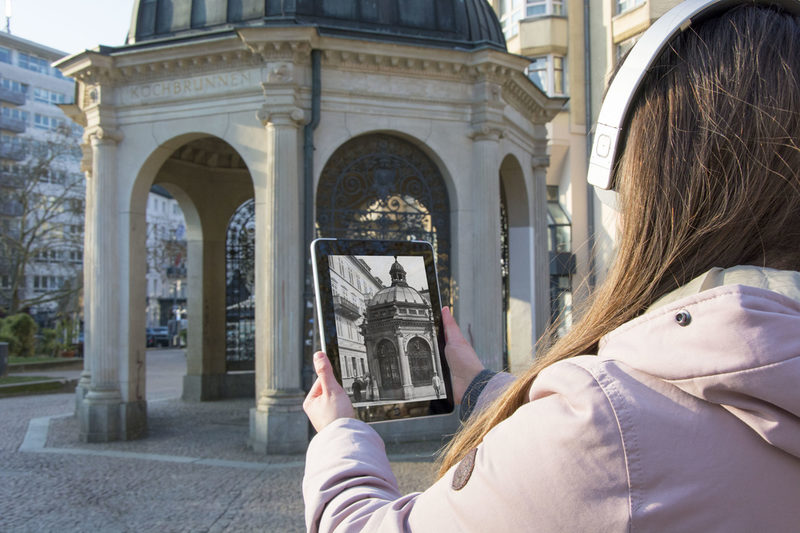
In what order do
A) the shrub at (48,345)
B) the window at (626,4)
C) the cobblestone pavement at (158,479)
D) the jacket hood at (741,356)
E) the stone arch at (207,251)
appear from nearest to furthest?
the jacket hood at (741,356) → the cobblestone pavement at (158,479) → the stone arch at (207,251) → the window at (626,4) → the shrub at (48,345)

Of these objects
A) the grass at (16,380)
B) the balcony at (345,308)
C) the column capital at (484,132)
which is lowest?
the grass at (16,380)

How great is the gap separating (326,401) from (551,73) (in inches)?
1058

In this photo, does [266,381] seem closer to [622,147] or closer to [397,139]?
[397,139]

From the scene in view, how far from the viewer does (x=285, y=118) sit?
32.3 feet

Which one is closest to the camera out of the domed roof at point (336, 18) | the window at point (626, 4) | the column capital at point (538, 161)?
the domed roof at point (336, 18)

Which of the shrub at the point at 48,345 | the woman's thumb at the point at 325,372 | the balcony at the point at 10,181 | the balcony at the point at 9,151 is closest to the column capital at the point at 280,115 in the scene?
the woman's thumb at the point at 325,372

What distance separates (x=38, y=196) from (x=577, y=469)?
34603 mm

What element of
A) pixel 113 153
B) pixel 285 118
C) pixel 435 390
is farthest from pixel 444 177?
pixel 435 390

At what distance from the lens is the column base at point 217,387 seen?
50.4ft

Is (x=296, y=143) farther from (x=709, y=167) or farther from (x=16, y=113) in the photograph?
(x=16, y=113)

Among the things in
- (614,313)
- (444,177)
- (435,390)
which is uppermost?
(444,177)

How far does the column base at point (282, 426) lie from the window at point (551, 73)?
20.1m

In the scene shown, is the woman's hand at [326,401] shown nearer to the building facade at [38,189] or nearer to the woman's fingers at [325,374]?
the woman's fingers at [325,374]

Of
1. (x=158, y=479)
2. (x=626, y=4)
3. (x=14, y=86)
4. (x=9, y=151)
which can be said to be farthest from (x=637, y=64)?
(x=14, y=86)
